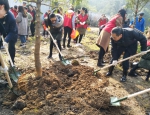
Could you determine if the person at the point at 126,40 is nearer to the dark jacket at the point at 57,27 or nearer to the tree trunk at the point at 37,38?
the tree trunk at the point at 37,38

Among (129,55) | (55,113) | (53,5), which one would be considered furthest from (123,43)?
(55,113)

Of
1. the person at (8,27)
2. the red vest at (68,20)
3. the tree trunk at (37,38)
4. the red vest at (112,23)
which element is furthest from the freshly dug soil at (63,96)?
the red vest at (68,20)

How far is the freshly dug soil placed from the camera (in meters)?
3.24

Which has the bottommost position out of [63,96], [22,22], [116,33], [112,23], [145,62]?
[63,96]

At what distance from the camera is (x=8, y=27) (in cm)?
419

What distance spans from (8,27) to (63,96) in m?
2.09

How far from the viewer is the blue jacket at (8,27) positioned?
405 centimetres

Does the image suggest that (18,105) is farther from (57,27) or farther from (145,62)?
(145,62)

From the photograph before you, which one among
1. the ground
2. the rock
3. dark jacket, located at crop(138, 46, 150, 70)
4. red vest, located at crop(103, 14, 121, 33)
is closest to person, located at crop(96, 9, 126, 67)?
red vest, located at crop(103, 14, 121, 33)

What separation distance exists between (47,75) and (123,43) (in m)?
2.09

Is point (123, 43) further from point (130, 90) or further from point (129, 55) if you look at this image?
point (130, 90)

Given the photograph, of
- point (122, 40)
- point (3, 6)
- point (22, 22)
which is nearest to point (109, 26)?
point (122, 40)

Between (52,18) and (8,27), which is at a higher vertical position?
(52,18)

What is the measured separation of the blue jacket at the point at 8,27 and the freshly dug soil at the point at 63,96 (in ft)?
3.25
